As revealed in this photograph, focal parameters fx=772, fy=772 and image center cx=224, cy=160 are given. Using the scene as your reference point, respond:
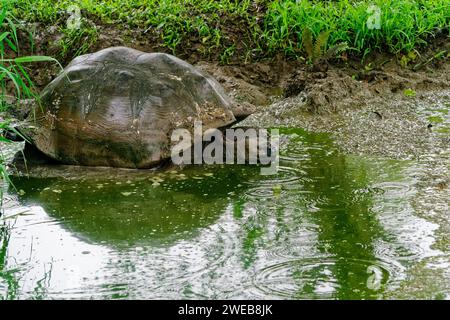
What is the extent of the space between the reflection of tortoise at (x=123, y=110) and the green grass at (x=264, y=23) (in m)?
2.08

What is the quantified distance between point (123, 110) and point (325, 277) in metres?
2.26

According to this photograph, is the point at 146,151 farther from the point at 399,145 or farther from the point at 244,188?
the point at 399,145

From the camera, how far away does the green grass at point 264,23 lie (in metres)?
7.46

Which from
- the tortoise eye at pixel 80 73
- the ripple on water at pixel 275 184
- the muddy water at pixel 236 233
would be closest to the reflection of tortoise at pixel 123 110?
the tortoise eye at pixel 80 73

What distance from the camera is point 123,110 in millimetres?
5309

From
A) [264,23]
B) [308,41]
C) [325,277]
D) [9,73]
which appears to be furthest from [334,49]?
[325,277]

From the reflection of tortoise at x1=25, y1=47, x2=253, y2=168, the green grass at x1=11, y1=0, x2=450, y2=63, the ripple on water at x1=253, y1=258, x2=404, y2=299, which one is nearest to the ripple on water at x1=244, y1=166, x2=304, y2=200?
the reflection of tortoise at x1=25, y1=47, x2=253, y2=168

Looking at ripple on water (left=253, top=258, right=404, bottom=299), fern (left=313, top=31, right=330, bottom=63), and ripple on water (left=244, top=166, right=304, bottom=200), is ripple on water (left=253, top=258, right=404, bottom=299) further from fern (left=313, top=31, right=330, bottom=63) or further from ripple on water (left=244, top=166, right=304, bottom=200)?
fern (left=313, top=31, right=330, bottom=63)

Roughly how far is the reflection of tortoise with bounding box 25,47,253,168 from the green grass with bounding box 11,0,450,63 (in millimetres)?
2085

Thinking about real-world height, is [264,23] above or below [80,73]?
above

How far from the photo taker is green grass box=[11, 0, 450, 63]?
7457 millimetres

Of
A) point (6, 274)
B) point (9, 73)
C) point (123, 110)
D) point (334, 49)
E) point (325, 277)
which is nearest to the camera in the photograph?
point (325, 277)

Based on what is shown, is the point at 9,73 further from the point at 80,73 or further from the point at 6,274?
the point at 80,73
